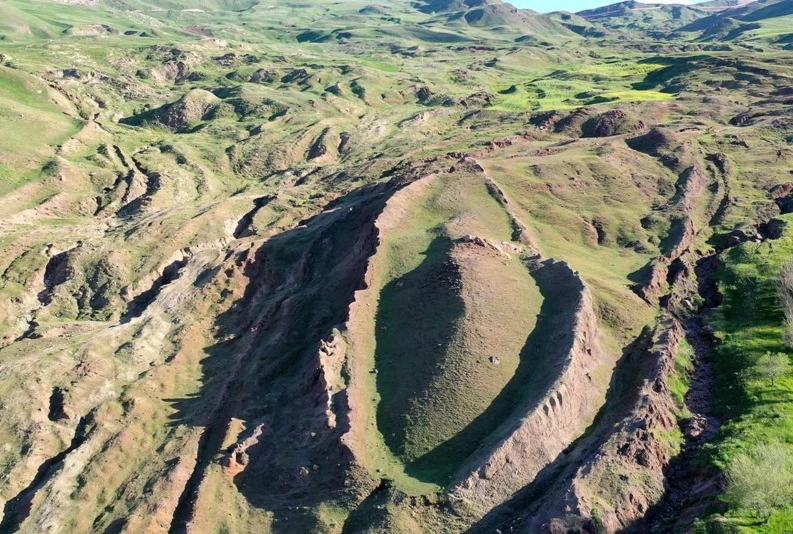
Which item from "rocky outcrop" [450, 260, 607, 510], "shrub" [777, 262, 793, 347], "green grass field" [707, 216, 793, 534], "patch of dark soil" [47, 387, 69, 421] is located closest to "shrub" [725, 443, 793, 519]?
"green grass field" [707, 216, 793, 534]

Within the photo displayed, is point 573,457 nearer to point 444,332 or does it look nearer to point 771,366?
point 444,332

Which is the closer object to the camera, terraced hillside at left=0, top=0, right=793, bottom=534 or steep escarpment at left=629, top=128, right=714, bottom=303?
terraced hillside at left=0, top=0, right=793, bottom=534

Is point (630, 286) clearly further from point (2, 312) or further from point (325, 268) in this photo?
point (2, 312)

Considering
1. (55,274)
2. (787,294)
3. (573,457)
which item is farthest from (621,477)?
(55,274)

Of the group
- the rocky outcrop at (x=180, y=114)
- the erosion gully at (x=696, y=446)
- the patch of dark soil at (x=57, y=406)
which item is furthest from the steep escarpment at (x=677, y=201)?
the rocky outcrop at (x=180, y=114)

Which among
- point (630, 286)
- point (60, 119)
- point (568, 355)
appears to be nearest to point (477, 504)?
point (568, 355)

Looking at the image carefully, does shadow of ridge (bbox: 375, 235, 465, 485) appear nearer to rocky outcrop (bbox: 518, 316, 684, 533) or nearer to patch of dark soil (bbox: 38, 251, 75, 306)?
rocky outcrop (bbox: 518, 316, 684, 533)
